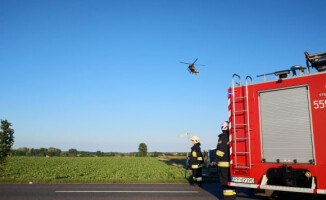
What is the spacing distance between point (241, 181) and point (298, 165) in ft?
4.84

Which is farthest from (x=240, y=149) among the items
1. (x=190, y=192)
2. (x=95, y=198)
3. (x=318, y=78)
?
(x=95, y=198)

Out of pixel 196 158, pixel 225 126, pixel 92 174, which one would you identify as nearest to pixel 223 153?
pixel 225 126

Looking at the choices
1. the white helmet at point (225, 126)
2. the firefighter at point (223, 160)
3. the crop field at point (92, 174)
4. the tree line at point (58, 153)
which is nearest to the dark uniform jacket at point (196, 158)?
the crop field at point (92, 174)

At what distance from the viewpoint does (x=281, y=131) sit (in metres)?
6.66

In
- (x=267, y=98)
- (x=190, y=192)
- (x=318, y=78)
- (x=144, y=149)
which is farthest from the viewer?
(x=144, y=149)

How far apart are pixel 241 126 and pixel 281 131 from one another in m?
1.04

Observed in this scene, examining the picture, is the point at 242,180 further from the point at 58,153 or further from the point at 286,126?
the point at 58,153

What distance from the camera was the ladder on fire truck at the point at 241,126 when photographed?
7.11m

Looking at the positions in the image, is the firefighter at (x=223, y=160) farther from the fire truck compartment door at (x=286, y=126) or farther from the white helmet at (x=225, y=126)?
the fire truck compartment door at (x=286, y=126)

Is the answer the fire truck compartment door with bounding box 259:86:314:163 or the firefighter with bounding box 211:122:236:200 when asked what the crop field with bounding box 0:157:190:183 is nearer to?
the firefighter with bounding box 211:122:236:200

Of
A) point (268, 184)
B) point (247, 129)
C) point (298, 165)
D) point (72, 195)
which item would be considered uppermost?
point (247, 129)

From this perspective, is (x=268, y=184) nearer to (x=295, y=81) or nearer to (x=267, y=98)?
(x=267, y=98)

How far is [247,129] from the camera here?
23.5 ft

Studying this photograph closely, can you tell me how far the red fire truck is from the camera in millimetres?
5984
